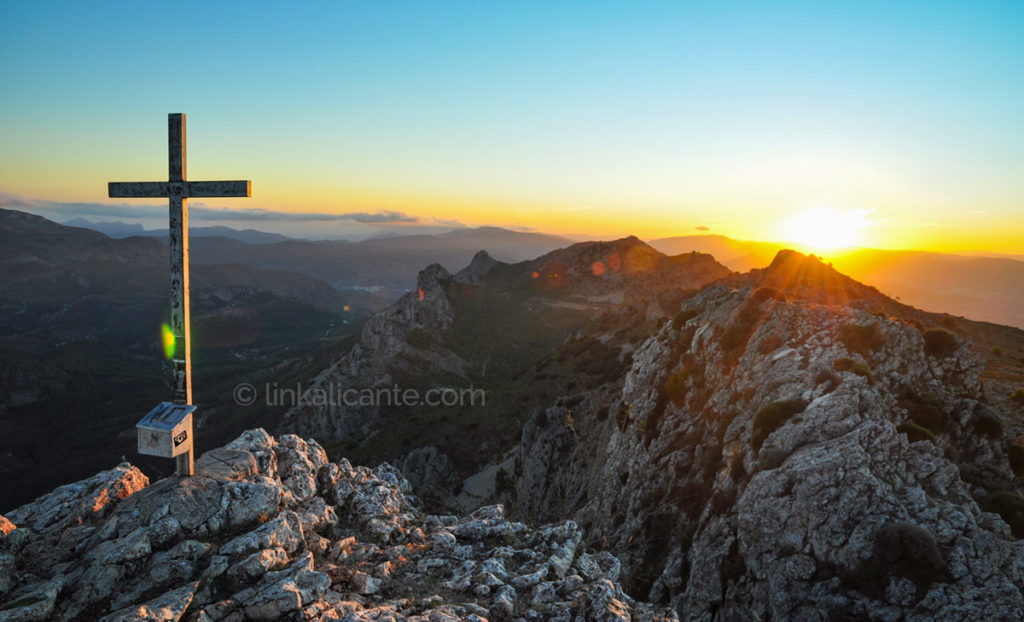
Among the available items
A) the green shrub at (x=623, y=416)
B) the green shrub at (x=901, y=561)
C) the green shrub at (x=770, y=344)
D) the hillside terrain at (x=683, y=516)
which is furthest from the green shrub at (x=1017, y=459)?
the green shrub at (x=623, y=416)

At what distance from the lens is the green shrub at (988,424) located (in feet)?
61.0

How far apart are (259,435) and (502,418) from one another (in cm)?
4881

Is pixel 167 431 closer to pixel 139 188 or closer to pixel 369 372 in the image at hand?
pixel 139 188

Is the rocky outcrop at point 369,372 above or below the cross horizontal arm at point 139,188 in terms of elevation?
below

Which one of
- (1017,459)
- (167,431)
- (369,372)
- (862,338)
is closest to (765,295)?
(862,338)

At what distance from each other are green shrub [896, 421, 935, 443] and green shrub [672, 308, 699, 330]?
1743 centimetres

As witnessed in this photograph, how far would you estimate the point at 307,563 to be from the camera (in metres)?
11.6

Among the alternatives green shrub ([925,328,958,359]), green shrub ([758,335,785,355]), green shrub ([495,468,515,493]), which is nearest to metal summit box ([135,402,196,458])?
green shrub ([758,335,785,355])

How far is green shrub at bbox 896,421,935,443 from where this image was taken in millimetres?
17622

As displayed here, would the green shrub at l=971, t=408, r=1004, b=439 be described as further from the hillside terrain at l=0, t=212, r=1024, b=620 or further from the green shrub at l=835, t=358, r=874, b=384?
the green shrub at l=835, t=358, r=874, b=384

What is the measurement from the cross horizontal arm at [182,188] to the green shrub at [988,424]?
27.6m

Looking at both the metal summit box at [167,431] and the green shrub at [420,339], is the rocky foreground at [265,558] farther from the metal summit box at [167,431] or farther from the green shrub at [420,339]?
the green shrub at [420,339]

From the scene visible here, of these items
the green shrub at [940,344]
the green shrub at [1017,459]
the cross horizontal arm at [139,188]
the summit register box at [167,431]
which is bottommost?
the green shrub at [1017,459]

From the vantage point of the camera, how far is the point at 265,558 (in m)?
11.2
